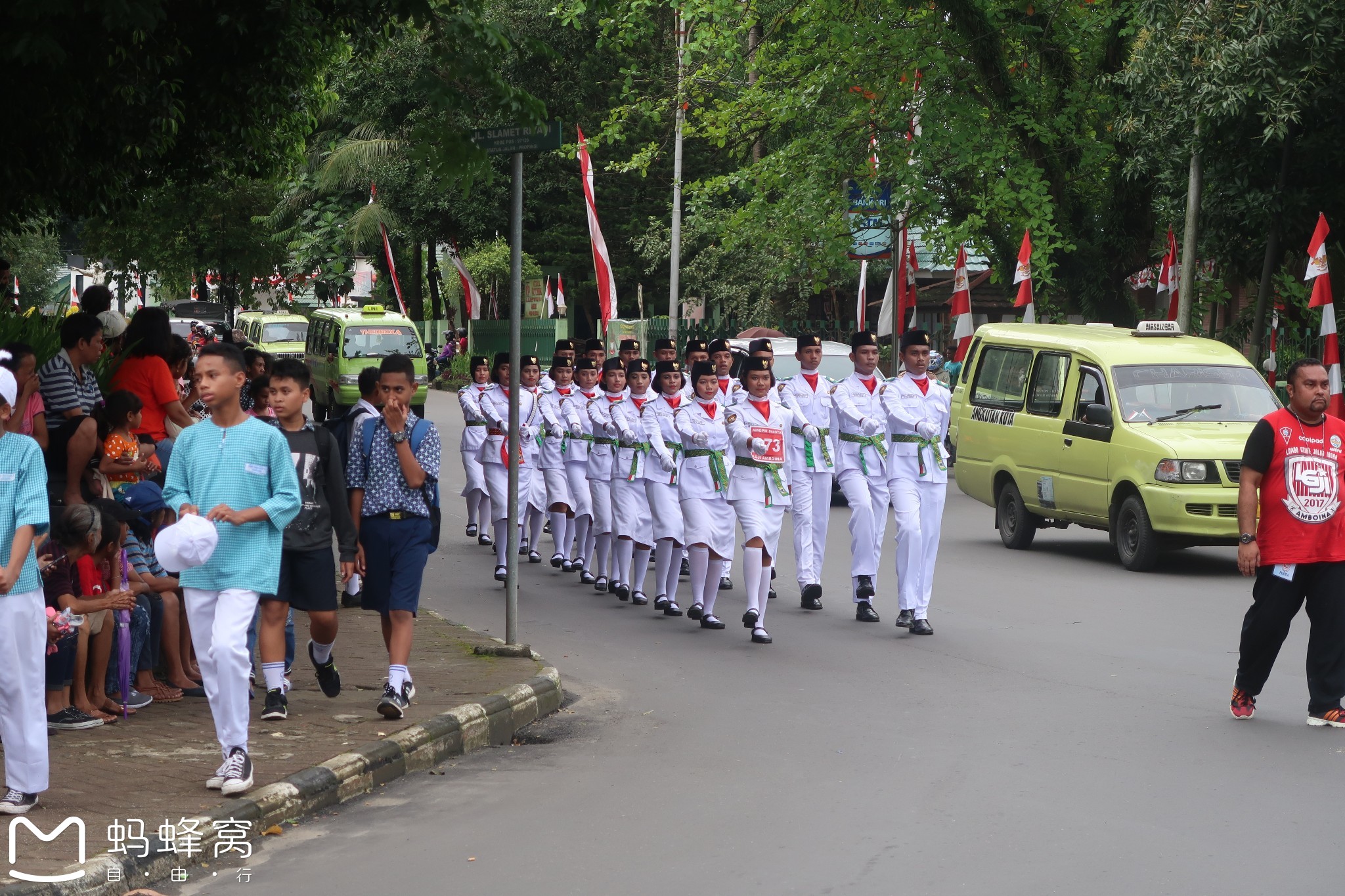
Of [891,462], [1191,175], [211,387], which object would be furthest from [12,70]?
[1191,175]

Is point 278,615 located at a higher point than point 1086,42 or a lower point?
lower

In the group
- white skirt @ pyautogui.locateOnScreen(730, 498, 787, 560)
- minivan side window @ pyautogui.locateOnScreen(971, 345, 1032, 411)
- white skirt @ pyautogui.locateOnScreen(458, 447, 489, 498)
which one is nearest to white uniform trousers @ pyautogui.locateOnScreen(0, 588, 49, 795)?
white skirt @ pyautogui.locateOnScreen(730, 498, 787, 560)

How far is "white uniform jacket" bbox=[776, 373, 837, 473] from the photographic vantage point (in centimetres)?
1283

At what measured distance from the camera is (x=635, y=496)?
42.5 ft

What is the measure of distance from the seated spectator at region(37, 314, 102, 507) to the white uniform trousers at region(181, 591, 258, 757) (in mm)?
1966

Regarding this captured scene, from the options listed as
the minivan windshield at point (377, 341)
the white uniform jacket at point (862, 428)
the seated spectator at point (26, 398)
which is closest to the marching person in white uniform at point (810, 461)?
the white uniform jacket at point (862, 428)

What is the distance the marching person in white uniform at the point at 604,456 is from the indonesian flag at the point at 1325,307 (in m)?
8.27

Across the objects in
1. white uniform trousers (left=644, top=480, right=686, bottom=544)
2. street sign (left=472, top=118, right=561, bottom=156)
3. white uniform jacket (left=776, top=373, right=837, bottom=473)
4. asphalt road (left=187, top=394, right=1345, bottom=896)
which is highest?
street sign (left=472, top=118, right=561, bottom=156)

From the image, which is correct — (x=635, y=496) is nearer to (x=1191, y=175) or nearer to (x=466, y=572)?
(x=466, y=572)

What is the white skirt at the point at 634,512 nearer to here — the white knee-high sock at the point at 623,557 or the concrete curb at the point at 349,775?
the white knee-high sock at the point at 623,557

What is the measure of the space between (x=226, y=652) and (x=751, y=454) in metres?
5.68

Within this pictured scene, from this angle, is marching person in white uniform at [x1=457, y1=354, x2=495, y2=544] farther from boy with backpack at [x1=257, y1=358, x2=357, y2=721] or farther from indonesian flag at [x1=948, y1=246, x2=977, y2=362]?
indonesian flag at [x1=948, y1=246, x2=977, y2=362]

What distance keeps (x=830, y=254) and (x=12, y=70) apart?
710 inches

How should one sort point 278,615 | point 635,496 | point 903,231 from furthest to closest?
point 903,231, point 635,496, point 278,615
